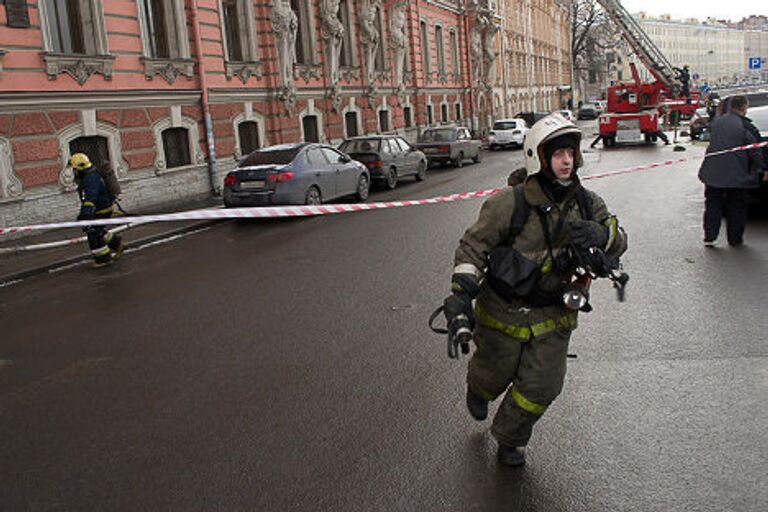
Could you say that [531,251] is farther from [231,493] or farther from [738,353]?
[738,353]

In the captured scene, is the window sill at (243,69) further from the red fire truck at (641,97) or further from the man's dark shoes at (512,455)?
the man's dark shoes at (512,455)

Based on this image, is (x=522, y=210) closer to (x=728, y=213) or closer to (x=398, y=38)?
(x=728, y=213)

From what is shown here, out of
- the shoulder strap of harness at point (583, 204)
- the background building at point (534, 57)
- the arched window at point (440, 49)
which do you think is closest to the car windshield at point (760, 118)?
the shoulder strap of harness at point (583, 204)

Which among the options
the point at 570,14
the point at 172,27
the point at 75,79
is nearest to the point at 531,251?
the point at 75,79

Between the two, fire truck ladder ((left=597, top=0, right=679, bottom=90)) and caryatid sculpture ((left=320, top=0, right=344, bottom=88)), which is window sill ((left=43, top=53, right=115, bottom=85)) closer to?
caryatid sculpture ((left=320, top=0, right=344, bottom=88))

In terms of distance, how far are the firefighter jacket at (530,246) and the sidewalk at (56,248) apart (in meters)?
8.69

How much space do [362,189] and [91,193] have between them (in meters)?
7.77

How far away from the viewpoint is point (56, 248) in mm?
12539

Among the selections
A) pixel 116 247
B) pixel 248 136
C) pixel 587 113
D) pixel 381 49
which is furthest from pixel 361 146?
pixel 587 113

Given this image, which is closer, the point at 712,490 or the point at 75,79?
the point at 712,490

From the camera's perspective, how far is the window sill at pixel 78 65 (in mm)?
14883

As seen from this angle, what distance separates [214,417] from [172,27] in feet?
54.2

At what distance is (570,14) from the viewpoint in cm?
7856

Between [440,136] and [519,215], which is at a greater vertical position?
[440,136]
